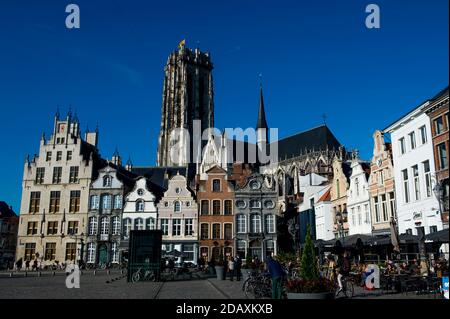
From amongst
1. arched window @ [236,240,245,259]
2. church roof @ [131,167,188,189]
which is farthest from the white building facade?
arched window @ [236,240,245,259]

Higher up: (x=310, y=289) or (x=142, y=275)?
(x=310, y=289)

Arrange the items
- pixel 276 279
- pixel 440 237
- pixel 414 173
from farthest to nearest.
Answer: pixel 414 173 → pixel 440 237 → pixel 276 279

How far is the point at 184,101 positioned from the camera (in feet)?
297

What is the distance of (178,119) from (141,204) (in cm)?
4705

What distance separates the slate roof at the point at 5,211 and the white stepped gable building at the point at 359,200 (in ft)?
182

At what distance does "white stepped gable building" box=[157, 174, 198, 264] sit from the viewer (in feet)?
145

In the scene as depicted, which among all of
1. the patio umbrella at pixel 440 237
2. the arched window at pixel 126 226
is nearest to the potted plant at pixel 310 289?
the patio umbrella at pixel 440 237

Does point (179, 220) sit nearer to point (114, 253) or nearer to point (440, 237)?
point (114, 253)

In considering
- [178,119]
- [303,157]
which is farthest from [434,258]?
[178,119]

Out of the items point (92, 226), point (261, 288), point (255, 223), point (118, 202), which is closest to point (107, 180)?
point (118, 202)

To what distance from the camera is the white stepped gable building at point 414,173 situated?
23734 mm

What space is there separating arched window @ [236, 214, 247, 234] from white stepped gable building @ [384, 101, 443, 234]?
19.7 meters

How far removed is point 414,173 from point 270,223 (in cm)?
2108

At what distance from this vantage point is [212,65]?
10031cm
